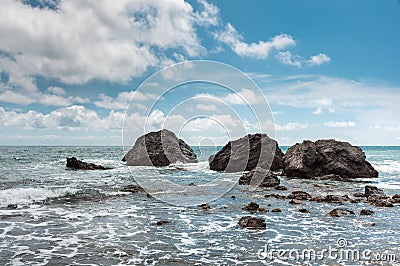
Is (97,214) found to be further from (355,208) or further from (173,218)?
(355,208)

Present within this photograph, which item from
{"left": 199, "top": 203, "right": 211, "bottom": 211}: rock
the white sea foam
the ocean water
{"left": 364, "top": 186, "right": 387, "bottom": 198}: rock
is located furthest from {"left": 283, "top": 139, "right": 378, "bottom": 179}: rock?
the white sea foam

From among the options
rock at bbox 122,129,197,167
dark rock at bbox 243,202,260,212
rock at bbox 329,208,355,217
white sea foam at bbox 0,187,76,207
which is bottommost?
white sea foam at bbox 0,187,76,207

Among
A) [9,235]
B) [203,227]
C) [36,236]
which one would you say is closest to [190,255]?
[203,227]

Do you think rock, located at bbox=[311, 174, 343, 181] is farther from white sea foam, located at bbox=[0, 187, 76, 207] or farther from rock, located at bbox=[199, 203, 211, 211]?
white sea foam, located at bbox=[0, 187, 76, 207]

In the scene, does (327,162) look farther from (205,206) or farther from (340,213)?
(205,206)

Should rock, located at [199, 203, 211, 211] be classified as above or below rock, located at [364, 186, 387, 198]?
below

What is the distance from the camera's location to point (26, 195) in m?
19.0

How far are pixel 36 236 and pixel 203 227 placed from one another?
6.09 m

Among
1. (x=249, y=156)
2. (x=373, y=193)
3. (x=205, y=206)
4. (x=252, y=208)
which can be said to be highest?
(x=249, y=156)

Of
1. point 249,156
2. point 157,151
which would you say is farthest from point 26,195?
point 157,151

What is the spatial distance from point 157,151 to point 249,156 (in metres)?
17.7

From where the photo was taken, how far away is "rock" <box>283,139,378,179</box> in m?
33.3

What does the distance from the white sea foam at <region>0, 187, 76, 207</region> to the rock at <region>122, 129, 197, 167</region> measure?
97.6ft

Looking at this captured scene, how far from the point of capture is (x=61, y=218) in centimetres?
1405
